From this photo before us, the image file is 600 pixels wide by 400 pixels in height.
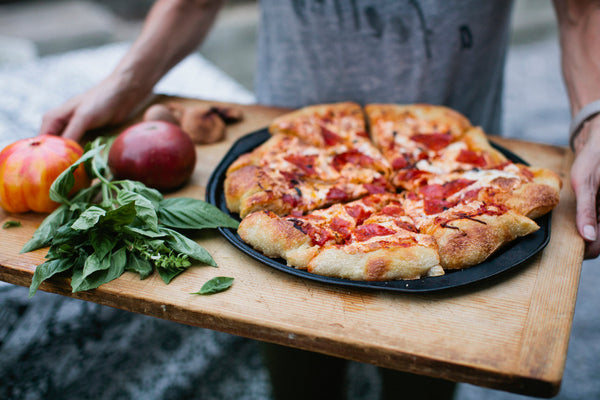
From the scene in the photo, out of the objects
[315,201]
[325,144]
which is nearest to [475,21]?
[325,144]

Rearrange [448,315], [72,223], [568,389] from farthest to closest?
[568,389]
[72,223]
[448,315]

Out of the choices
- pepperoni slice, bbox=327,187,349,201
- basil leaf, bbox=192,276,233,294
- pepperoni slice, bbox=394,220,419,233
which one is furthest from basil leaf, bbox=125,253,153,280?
pepperoni slice, bbox=394,220,419,233

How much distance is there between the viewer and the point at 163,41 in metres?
3.04

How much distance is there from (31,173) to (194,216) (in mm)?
738

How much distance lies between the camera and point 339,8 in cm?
306

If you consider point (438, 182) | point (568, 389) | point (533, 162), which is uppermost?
point (438, 182)

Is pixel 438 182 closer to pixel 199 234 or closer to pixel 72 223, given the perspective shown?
pixel 199 234

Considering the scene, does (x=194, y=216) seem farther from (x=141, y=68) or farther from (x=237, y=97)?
(x=237, y=97)

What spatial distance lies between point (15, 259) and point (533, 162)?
2597mm

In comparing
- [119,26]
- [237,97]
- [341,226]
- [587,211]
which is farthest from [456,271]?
[119,26]

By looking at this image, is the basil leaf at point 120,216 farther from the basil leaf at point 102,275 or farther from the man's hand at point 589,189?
the man's hand at point 589,189

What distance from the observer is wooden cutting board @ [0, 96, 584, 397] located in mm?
1469

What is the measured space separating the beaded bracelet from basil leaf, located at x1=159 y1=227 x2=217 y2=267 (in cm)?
191

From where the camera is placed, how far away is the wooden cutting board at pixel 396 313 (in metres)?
1.47
